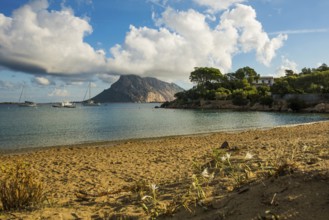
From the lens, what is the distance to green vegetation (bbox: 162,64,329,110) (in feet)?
231

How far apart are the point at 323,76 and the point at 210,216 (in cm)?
7440


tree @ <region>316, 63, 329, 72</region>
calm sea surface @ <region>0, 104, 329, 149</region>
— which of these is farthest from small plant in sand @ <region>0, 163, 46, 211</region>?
tree @ <region>316, 63, 329, 72</region>

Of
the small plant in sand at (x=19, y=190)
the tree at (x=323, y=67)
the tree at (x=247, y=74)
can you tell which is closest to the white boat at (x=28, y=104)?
the tree at (x=247, y=74)

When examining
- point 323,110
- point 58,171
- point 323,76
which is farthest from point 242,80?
point 58,171

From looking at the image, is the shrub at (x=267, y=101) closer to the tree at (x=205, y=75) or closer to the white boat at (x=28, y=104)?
the tree at (x=205, y=75)

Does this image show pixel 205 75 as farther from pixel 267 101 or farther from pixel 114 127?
pixel 114 127

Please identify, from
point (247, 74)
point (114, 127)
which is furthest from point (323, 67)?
point (114, 127)

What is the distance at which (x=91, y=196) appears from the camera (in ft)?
21.6

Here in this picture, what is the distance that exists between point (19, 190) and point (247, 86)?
323 feet

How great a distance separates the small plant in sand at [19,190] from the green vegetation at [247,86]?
63.8 metres

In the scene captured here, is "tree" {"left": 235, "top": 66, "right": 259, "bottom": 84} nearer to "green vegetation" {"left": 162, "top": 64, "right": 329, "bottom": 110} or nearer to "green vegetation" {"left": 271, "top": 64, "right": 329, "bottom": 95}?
"green vegetation" {"left": 162, "top": 64, "right": 329, "bottom": 110}

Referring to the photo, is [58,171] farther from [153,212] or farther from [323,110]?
[323,110]

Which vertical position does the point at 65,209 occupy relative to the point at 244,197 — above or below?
below

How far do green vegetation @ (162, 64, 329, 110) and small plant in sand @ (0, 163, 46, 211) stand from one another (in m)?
63.8
